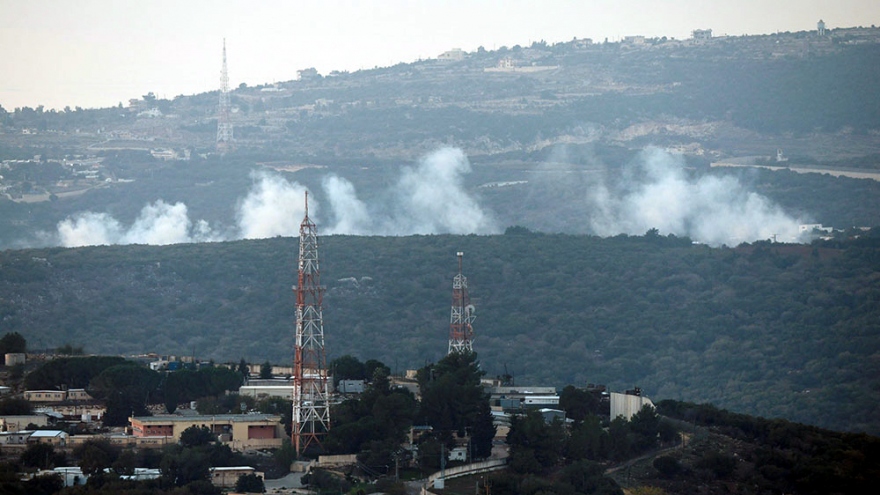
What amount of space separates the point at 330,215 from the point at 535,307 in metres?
40.7

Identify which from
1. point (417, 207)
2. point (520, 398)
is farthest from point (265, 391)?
point (417, 207)

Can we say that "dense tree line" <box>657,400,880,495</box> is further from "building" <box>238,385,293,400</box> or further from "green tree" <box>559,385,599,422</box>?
"building" <box>238,385,293,400</box>

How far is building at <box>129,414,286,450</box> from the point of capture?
214 feet

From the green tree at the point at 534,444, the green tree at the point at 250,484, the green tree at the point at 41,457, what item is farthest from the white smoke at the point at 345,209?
the green tree at the point at 250,484

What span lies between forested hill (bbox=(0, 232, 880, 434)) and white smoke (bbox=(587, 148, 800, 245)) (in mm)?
15050

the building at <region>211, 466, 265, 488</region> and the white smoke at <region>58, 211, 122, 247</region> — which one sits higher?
the white smoke at <region>58, 211, 122, 247</region>

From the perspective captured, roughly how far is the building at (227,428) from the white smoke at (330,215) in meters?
69.1

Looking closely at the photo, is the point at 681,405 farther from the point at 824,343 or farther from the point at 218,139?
the point at 218,139

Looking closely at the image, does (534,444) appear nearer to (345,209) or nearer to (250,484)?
(250,484)

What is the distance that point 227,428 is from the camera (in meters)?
65.9

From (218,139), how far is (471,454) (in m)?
128

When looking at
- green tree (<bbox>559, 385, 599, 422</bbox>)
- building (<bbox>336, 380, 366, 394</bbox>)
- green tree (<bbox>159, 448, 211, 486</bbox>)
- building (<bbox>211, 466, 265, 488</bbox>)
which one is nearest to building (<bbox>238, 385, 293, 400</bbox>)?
building (<bbox>336, 380, 366, 394</bbox>)

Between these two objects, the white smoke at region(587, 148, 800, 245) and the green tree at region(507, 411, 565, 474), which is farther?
the white smoke at region(587, 148, 800, 245)

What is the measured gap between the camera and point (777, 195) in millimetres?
152500
